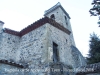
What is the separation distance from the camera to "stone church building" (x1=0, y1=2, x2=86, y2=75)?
7412 mm

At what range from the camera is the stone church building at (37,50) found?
7.41 m

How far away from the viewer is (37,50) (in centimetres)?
838

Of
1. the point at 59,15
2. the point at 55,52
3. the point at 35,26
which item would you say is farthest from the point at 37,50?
the point at 59,15

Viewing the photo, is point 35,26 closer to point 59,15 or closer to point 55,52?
point 55,52

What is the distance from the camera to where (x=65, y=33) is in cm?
1059

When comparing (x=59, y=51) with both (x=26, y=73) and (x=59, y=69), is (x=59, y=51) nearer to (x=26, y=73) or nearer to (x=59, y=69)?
(x=59, y=69)

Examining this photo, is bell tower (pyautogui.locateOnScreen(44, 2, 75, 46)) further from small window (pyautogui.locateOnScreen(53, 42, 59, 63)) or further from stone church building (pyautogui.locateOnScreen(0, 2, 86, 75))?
small window (pyautogui.locateOnScreen(53, 42, 59, 63))

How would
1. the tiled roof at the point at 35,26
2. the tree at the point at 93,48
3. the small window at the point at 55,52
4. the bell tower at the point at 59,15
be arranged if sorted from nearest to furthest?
the small window at the point at 55,52 < the tiled roof at the point at 35,26 < the tree at the point at 93,48 < the bell tower at the point at 59,15

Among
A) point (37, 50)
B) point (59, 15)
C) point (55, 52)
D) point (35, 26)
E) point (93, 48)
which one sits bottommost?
point (55, 52)

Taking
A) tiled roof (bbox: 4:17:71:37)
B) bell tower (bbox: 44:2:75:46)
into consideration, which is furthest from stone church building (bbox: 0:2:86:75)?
bell tower (bbox: 44:2:75:46)

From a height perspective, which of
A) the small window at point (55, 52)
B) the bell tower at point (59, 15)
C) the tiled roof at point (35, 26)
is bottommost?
the small window at point (55, 52)

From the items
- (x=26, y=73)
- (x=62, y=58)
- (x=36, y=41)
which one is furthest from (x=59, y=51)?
(x=26, y=73)

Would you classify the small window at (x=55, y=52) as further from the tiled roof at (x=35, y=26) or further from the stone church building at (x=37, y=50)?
the tiled roof at (x=35, y=26)

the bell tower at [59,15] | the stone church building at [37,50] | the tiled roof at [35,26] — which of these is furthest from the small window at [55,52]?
the bell tower at [59,15]
